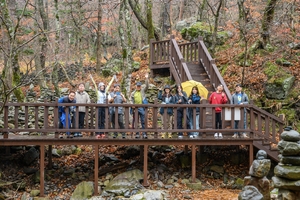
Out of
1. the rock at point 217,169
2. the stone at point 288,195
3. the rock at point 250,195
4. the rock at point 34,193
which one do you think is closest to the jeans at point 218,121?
the rock at point 217,169

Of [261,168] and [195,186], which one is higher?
[261,168]

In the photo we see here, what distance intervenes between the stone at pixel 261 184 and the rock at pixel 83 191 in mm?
4889

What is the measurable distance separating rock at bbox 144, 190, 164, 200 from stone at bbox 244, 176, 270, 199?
2.92 metres

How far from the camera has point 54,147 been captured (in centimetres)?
1355

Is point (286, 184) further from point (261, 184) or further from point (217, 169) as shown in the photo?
point (217, 169)

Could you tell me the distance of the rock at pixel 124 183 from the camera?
981cm

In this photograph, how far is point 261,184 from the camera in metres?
6.89

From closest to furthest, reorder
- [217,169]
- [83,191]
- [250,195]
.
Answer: [250,195], [83,191], [217,169]

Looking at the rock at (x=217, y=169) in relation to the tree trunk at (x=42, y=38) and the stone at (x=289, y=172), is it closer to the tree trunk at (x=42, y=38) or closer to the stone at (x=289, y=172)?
the stone at (x=289, y=172)

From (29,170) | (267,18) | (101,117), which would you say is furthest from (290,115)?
(29,170)

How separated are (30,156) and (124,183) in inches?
160

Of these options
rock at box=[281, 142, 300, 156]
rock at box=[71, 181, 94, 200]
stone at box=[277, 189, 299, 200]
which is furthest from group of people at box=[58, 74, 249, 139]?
stone at box=[277, 189, 299, 200]

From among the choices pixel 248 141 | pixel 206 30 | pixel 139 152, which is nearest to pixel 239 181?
pixel 248 141

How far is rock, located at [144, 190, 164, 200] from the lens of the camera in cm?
908
